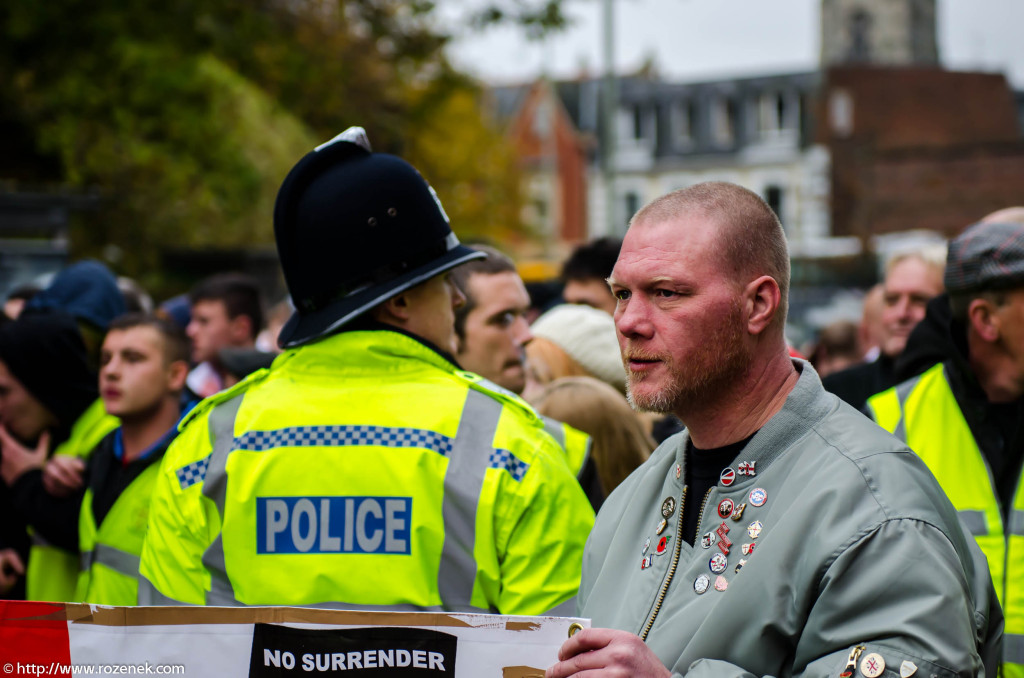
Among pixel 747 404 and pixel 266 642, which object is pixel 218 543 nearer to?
pixel 266 642

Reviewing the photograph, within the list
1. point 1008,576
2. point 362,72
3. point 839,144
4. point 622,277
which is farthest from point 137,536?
point 839,144

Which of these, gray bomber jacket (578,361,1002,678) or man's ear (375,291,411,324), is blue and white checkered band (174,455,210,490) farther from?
gray bomber jacket (578,361,1002,678)

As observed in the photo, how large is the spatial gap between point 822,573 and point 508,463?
93 centimetres

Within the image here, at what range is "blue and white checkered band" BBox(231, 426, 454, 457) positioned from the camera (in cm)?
267

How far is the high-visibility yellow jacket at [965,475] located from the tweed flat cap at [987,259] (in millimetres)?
314

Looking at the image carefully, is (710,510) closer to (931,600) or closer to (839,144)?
(931,600)

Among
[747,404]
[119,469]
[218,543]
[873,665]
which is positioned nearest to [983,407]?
[747,404]

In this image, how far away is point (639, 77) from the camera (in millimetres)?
61625

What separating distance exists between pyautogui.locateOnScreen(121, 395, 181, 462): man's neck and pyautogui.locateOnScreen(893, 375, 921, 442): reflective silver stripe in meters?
2.86

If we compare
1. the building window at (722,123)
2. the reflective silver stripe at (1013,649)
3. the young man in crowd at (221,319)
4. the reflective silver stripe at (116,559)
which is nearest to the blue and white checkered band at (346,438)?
the reflective silver stripe at (116,559)

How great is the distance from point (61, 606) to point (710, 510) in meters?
1.43

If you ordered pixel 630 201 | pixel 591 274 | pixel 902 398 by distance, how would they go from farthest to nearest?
pixel 630 201 → pixel 591 274 → pixel 902 398

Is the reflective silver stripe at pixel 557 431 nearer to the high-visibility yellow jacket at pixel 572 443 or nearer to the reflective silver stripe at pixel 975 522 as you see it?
the high-visibility yellow jacket at pixel 572 443

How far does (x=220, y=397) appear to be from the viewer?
2.88 meters
